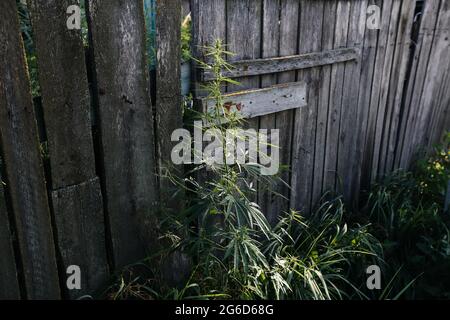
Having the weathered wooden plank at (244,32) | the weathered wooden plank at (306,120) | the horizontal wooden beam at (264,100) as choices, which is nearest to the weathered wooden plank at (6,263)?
the horizontal wooden beam at (264,100)

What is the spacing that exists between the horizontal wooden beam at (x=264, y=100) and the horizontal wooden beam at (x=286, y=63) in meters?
0.11

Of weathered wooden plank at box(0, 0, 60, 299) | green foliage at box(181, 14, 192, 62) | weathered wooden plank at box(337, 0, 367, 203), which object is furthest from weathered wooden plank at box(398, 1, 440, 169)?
weathered wooden plank at box(0, 0, 60, 299)

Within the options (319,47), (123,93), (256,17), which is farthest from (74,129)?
(319,47)

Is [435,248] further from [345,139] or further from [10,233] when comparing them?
[10,233]

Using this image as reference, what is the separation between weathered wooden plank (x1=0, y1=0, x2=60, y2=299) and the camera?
175cm

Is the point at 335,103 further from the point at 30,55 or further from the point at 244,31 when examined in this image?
the point at 30,55

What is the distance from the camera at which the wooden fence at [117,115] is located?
73.6 inches

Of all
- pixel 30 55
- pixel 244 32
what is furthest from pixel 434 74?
pixel 30 55

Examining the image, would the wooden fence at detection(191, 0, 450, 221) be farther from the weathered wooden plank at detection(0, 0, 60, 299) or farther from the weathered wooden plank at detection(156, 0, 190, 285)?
the weathered wooden plank at detection(0, 0, 60, 299)

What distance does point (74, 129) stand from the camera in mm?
1993

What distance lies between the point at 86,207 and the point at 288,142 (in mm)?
1553

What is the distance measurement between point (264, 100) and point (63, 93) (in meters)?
1.29

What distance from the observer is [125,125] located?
2162 mm

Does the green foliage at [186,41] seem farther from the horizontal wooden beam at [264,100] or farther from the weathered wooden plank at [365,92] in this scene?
the weathered wooden plank at [365,92]
